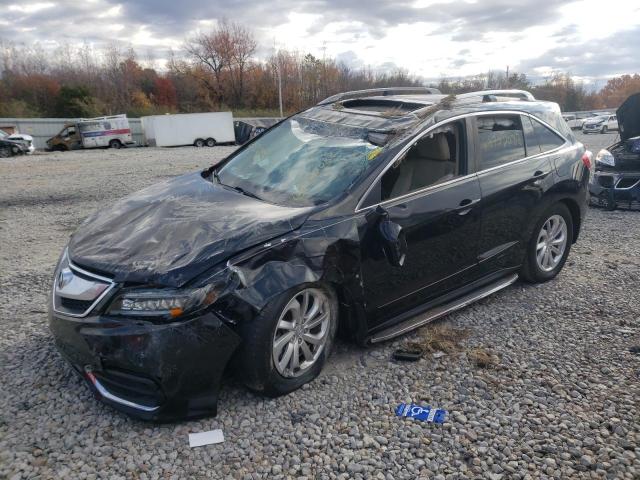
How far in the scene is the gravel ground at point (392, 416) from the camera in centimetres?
261

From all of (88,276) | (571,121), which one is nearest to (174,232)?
(88,276)

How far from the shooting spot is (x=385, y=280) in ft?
11.6

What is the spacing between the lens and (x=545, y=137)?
4.93 meters

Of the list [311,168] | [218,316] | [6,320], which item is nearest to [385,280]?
[311,168]

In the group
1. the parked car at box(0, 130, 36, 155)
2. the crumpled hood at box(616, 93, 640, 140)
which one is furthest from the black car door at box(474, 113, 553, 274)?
the parked car at box(0, 130, 36, 155)

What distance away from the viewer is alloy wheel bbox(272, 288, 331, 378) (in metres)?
3.07

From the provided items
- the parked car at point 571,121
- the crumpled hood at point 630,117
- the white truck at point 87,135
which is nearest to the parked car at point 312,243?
the parked car at point 571,121

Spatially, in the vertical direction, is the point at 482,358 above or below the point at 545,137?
below

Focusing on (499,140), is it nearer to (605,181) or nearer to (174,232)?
(174,232)

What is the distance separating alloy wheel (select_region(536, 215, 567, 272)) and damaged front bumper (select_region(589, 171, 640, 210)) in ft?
13.3

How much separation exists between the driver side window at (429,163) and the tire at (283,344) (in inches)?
→ 35.4

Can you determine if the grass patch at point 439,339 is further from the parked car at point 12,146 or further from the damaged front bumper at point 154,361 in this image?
the parked car at point 12,146

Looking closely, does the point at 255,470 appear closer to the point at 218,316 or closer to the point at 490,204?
the point at 218,316

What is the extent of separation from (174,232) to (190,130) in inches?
1421
